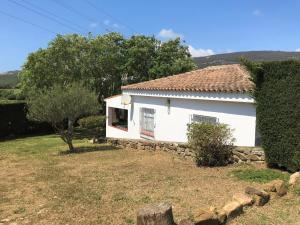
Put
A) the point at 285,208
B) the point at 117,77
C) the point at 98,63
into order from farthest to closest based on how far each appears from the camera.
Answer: the point at 117,77
the point at 98,63
the point at 285,208

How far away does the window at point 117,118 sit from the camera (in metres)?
27.6

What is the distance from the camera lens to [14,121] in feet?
97.2

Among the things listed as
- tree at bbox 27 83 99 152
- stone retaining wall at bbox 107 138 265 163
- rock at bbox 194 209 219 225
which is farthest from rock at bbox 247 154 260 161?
tree at bbox 27 83 99 152

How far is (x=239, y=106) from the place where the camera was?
1506cm

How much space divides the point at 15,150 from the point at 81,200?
13.2 m

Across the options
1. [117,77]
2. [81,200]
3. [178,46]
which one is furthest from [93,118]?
[81,200]

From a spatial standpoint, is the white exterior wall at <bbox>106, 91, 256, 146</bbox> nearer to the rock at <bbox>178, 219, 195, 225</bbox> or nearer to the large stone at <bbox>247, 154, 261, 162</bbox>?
the large stone at <bbox>247, 154, 261, 162</bbox>

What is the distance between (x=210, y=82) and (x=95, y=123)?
15.2 meters

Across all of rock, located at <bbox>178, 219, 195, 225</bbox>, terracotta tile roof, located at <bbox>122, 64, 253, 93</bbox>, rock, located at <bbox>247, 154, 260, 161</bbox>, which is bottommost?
rock, located at <bbox>178, 219, 195, 225</bbox>

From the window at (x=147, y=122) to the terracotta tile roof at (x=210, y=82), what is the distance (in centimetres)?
127

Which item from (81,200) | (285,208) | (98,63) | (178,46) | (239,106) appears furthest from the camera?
(178,46)

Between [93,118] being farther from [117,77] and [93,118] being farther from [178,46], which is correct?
[178,46]

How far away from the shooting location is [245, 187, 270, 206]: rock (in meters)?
8.35

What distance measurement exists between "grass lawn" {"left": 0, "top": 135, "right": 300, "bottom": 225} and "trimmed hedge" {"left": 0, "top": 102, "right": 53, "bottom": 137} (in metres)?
13.5
